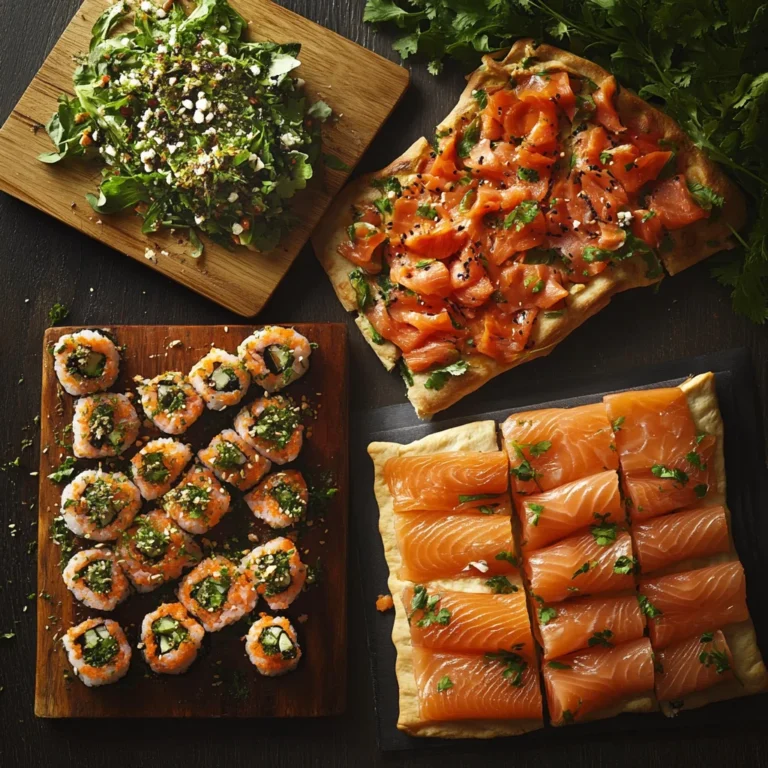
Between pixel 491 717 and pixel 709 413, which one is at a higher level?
pixel 709 413

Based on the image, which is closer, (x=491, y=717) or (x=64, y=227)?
(x=491, y=717)

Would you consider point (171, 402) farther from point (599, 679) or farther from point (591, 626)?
point (599, 679)

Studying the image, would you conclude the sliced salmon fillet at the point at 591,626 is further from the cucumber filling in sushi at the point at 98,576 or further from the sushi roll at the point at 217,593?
the cucumber filling in sushi at the point at 98,576

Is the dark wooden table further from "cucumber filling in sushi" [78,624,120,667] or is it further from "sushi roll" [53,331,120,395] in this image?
"cucumber filling in sushi" [78,624,120,667]

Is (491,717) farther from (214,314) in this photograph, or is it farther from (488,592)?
(214,314)

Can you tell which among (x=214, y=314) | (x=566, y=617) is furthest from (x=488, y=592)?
(x=214, y=314)

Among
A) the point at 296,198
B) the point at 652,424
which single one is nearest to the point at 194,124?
the point at 296,198
